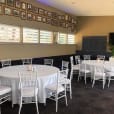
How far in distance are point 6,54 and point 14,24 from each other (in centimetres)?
99

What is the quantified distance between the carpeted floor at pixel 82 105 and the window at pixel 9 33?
85.8 inches

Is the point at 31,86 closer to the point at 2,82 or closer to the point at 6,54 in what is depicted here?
the point at 2,82

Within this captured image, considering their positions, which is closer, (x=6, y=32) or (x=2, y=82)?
(x=2, y=82)

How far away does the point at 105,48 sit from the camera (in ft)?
27.6

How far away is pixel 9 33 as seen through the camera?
17.6 feet

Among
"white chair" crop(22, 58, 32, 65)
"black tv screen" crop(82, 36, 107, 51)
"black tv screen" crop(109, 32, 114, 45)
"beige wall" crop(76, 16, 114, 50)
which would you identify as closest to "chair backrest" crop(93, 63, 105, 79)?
"white chair" crop(22, 58, 32, 65)

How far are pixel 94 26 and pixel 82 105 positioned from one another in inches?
226

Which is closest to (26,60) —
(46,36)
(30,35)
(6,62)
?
(6,62)

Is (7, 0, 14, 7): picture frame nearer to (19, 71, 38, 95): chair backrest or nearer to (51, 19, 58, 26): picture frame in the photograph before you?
(51, 19, 58, 26): picture frame

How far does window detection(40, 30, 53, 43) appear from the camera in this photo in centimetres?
672

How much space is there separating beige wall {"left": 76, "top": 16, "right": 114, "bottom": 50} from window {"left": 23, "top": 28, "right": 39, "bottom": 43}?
330 centimetres

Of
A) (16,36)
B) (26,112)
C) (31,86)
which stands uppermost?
(16,36)

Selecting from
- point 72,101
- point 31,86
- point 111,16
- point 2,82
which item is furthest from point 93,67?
point 111,16

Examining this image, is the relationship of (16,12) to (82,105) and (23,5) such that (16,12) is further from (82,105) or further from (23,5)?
(82,105)
